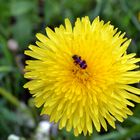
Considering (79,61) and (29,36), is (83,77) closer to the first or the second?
(79,61)

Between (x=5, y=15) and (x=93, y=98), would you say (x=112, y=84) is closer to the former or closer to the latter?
(x=93, y=98)

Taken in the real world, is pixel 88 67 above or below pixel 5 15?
below

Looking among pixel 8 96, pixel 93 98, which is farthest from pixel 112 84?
pixel 8 96

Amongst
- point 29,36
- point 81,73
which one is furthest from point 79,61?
point 29,36

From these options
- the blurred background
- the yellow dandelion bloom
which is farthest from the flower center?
the blurred background

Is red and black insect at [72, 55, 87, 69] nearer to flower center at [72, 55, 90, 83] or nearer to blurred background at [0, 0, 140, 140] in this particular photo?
flower center at [72, 55, 90, 83]

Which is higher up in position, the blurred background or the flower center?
the blurred background

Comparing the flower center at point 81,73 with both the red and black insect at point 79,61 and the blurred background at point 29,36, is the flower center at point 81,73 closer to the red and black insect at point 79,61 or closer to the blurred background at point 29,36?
the red and black insect at point 79,61
